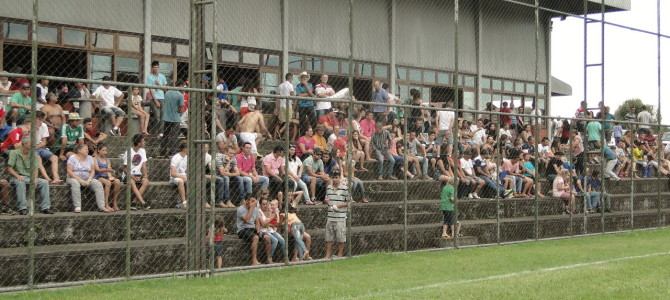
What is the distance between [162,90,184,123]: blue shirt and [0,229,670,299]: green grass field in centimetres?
385

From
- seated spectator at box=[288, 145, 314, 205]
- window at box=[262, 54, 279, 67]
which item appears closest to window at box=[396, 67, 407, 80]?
window at box=[262, 54, 279, 67]

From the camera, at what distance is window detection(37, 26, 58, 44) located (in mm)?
21250

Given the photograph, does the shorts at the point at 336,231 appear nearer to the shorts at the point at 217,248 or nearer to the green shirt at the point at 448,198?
the shorts at the point at 217,248

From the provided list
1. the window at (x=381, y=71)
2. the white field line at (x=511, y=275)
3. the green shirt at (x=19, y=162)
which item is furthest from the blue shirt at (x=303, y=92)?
the window at (x=381, y=71)

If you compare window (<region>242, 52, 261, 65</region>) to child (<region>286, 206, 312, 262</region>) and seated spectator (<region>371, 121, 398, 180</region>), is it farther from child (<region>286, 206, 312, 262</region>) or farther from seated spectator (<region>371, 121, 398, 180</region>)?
child (<region>286, 206, 312, 262</region>)

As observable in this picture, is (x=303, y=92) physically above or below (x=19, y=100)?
above

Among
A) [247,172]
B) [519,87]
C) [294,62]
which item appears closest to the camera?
[247,172]

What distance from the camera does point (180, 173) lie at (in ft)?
49.4

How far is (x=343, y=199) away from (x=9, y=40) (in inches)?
343

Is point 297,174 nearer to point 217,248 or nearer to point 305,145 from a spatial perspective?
point 305,145

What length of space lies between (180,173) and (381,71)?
16.0 meters

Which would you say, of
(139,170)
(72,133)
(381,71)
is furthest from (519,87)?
(72,133)

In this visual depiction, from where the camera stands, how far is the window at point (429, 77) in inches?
1253

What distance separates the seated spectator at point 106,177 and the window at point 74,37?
27.0ft
